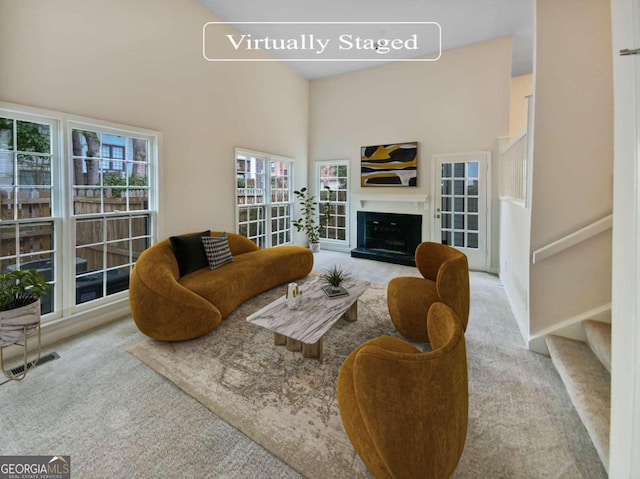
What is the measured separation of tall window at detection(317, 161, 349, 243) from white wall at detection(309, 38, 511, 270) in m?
0.21

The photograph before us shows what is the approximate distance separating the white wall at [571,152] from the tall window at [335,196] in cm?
421

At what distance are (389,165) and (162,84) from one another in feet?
13.5

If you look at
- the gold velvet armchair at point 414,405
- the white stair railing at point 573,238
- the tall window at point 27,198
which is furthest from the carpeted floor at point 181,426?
the tall window at point 27,198

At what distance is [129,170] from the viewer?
129 inches

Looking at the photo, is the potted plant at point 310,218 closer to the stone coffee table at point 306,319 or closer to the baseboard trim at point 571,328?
the stone coffee table at point 306,319

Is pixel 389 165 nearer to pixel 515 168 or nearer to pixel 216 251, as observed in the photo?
pixel 515 168

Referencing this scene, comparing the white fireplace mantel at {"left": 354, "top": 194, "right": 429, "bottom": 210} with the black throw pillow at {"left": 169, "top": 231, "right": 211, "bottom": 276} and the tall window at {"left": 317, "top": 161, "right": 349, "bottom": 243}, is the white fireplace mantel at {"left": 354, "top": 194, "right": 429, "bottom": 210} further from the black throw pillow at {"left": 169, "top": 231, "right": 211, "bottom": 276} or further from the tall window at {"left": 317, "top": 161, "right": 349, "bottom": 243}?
the black throw pillow at {"left": 169, "top": 231, "right": 211, "bottom": 276}

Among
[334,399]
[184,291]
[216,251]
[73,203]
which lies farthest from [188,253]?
[334,399]

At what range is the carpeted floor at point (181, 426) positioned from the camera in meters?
1.42

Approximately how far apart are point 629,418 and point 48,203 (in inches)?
160

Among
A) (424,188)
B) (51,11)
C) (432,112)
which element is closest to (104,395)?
(51,11)

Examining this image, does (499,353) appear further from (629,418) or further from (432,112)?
(432,112)

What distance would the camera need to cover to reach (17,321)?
1.99 meters

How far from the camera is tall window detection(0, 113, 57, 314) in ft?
7.79
